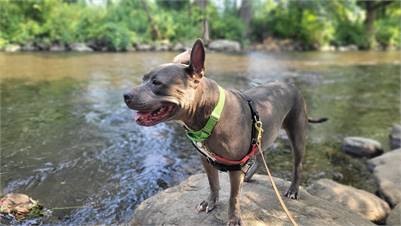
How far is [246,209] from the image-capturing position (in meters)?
4.33

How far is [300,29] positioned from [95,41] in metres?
16.4

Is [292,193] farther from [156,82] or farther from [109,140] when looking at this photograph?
[109,140]

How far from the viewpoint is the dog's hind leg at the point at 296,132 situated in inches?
189

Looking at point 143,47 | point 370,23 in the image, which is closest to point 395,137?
point 143,47

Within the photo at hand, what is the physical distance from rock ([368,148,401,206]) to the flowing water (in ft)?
0.86

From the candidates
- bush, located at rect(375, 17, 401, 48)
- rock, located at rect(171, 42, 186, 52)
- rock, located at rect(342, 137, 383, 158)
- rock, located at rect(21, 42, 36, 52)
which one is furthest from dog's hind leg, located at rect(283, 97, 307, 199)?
bush, located at rect(375, 17, 401, 48)

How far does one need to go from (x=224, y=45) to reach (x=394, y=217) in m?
24.8

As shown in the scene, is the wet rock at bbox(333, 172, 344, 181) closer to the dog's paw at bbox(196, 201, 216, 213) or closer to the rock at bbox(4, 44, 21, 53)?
the dog's paw at bbox(196, 201, 216, 213)

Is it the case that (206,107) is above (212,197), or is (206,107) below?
above

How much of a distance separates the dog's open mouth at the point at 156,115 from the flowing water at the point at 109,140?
2.55m

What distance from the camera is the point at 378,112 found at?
1146 centimetres

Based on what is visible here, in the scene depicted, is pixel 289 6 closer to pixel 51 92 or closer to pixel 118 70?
pixel 118 70

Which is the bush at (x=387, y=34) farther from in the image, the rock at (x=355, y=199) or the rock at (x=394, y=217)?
the rock at (x=394, y=217)

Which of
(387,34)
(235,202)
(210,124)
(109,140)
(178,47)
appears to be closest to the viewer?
(210,124)
